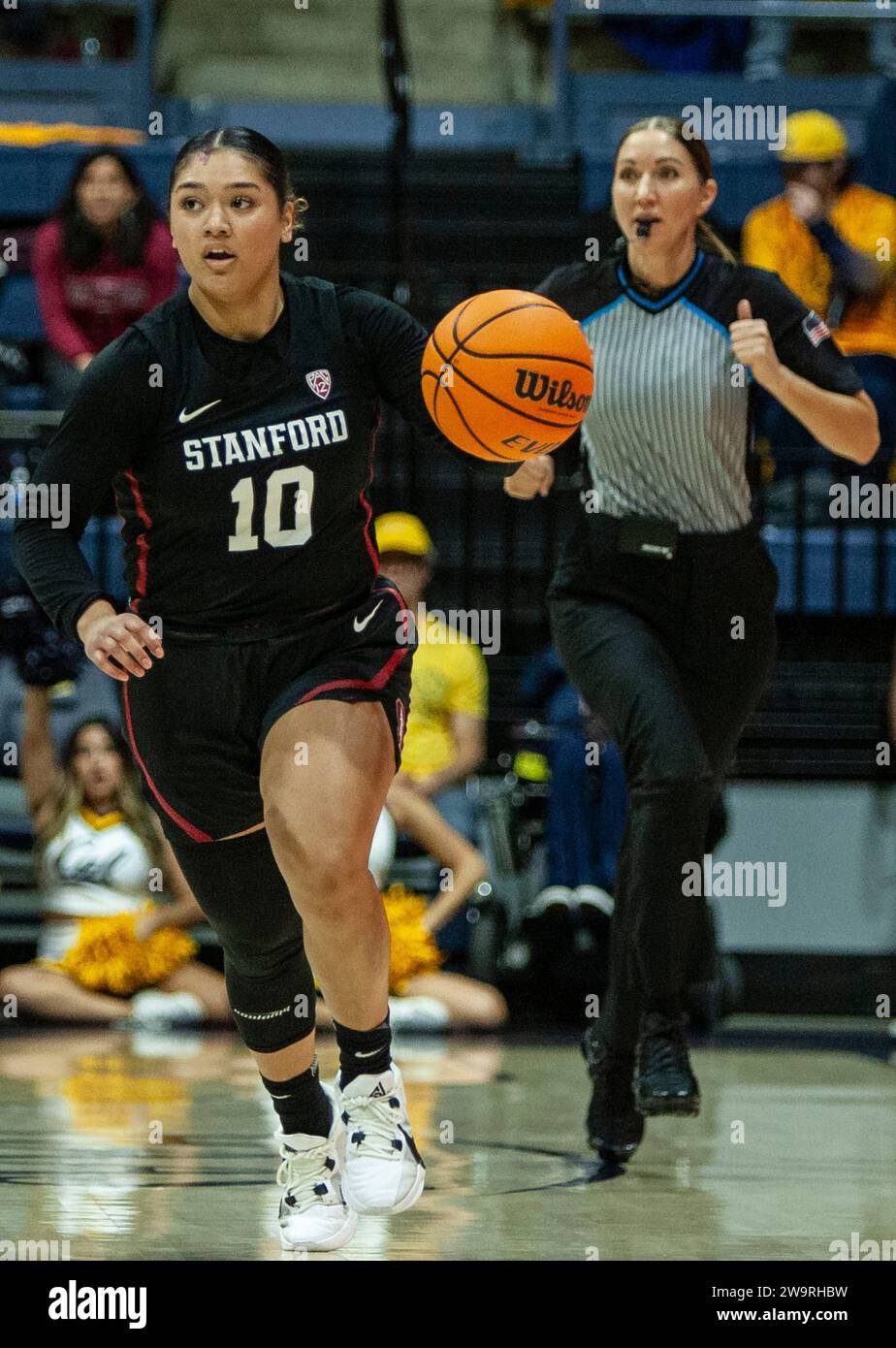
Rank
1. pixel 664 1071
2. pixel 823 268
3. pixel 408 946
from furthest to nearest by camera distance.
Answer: pixel 823 268
pixel 408 946
pixel 664 1071

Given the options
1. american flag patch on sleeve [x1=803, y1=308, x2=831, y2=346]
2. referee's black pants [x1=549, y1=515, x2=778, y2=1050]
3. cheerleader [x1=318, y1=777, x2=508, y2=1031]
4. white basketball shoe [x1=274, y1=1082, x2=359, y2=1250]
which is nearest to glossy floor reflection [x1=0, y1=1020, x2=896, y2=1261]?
white basketball shoe [x1=274, y1=1082, x2=359, y2=1250]

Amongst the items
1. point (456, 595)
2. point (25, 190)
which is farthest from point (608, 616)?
point (25, 190)

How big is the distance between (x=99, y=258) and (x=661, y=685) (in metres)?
4.89

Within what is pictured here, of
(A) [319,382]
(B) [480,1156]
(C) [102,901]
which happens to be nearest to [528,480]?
(A) [319,382]

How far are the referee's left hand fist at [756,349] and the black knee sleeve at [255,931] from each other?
1528 mm

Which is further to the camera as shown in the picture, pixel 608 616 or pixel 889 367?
pixel 889 367

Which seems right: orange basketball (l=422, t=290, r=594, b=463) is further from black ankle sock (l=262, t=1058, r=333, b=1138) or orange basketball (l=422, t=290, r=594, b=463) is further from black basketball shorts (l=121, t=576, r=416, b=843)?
black ankle sock (l=262, t=1058, r=333, b=1138)

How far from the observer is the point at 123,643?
334 centimetres

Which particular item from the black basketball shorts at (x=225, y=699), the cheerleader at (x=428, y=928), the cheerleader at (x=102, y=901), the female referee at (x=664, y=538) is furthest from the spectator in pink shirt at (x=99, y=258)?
the black basketball shorts at (x=225, y=699)

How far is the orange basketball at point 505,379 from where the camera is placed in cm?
355

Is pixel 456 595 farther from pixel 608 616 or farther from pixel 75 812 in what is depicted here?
pixel 608 616

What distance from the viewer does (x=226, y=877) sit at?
3639 millimetres

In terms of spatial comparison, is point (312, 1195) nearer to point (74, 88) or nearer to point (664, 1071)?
point (664, 1071)

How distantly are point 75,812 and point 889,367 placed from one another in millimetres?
4219
